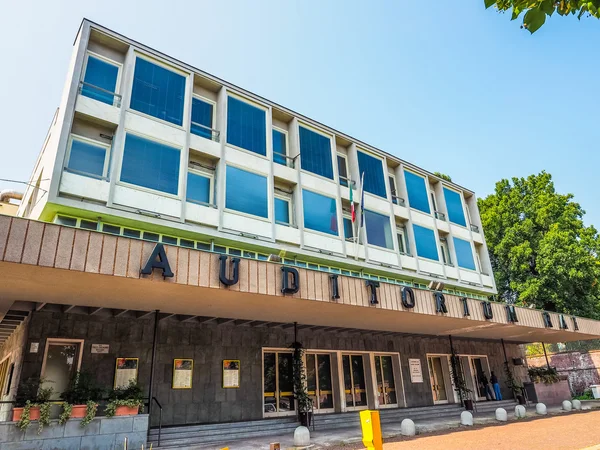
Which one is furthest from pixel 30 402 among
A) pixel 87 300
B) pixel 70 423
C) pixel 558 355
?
pixel 558 355

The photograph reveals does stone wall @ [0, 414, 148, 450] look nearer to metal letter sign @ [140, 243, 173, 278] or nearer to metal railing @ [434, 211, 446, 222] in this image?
metal letter sign @ [140, 243, 173, 278]

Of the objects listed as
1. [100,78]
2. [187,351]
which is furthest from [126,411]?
[100,78]

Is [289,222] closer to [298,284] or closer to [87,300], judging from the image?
[298,284]

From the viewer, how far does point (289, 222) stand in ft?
62.2

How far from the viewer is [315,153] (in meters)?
21.2

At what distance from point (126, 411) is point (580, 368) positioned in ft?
104

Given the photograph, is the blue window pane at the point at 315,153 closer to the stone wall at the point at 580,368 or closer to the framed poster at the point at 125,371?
the framed poster at the point at 125,371

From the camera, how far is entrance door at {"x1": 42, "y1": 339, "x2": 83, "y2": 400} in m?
11.5

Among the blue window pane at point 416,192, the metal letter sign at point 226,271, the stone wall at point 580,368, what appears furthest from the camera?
the stone wall at point 580,368

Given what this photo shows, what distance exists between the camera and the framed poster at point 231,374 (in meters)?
14.2

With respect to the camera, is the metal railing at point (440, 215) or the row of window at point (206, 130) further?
the metal railing at point (440, 215)

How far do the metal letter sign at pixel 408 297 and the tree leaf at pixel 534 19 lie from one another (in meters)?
11.1

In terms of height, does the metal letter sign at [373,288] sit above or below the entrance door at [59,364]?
above

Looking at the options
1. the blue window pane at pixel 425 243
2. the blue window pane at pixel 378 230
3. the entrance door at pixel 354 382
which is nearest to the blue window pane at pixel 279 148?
the blue window pane at pixel 378 230
